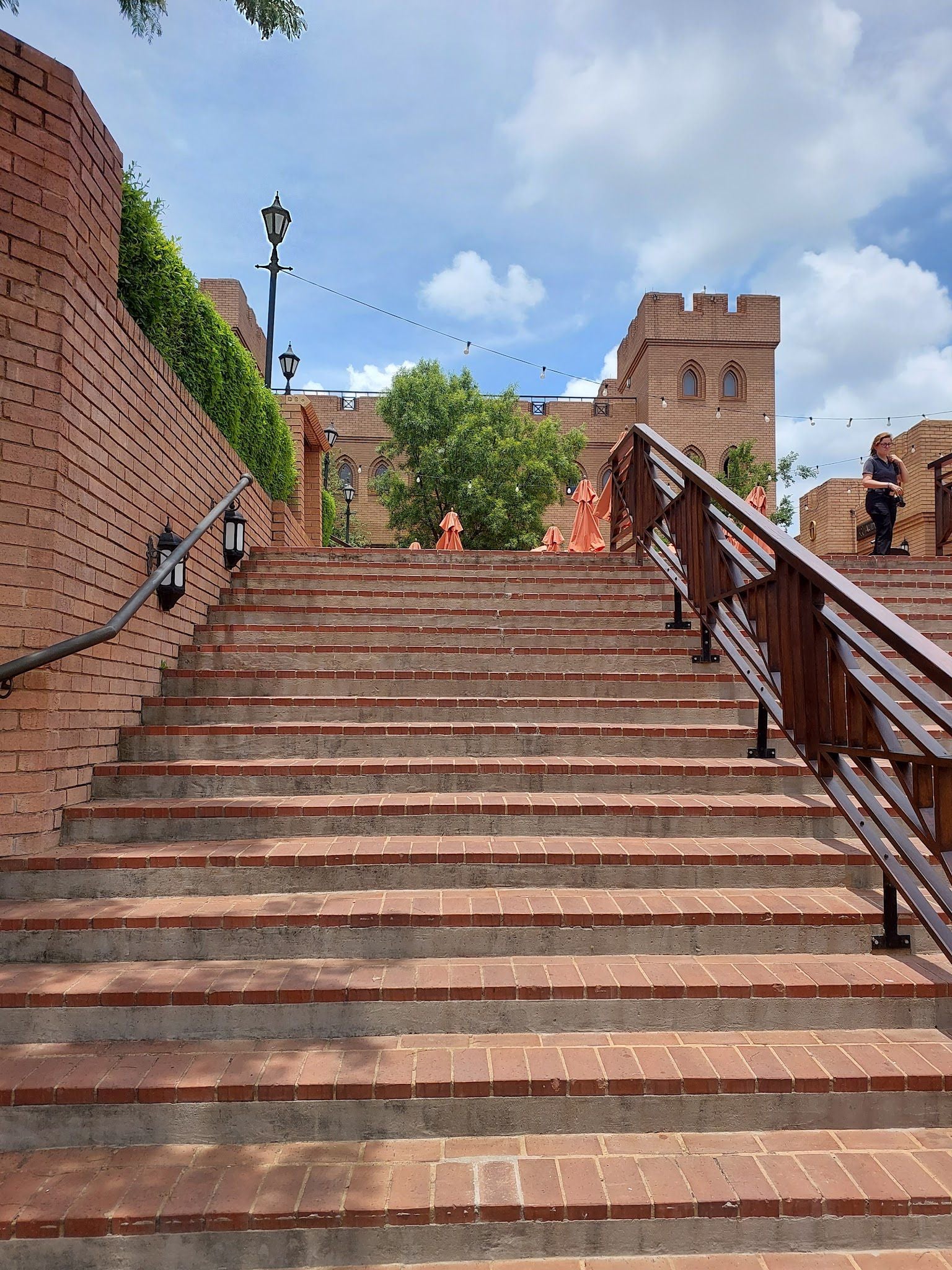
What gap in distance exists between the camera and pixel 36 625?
3406 millimetres

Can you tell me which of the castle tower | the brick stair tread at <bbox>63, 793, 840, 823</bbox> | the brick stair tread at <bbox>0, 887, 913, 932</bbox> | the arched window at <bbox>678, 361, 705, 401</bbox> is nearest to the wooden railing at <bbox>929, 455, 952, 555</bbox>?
the brick stair tread at <bbox>63, 793, 840, 823</bbox>

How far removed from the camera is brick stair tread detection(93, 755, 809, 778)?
3.89m

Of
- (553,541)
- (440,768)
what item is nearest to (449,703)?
(440,768)

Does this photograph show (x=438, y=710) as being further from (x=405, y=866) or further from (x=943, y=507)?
(x=943, y=507)

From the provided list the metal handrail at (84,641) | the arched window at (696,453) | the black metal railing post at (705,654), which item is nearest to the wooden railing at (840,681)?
the black metal railing post at (705,654)

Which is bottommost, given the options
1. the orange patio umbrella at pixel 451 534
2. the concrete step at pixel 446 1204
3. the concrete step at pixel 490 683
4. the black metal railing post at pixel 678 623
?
the concrete step at pixel 446 1204

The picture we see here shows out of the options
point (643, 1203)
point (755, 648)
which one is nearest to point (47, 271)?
point (755, 648)

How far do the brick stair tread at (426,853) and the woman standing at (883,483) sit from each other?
6.12 m

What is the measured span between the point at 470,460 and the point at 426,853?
21.2 meters

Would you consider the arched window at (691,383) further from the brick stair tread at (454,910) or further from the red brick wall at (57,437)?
the brick stair tread at (454,910)

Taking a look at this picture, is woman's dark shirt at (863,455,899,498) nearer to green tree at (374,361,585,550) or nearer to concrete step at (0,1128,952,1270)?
concrete step at (0,1128,952,1270)

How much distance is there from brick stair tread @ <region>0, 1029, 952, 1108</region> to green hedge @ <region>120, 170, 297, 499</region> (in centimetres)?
449

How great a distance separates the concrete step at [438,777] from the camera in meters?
3.87

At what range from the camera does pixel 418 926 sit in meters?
2.98
